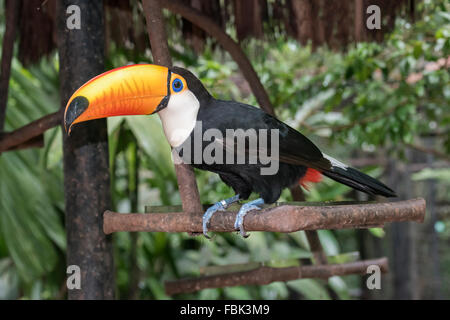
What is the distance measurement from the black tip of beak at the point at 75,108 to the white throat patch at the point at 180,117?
20cm

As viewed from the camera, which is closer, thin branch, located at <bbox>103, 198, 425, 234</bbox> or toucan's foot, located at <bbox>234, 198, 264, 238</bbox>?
thin branch, located at <bbox>103, 198, 425, 234</bbox>

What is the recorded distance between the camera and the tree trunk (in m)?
1.58

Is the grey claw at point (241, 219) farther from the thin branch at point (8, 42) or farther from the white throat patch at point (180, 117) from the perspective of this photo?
the thin branch at point (8, 42)

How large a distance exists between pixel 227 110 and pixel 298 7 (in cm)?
86

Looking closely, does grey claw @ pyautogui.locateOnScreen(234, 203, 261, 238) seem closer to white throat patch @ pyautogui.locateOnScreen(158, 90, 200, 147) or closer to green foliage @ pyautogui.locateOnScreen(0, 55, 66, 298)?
white throat patch @ pyautogui.locateOnScreen(158, 90, 200, 147)

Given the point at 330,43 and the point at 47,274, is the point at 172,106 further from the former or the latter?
the point at 47,274

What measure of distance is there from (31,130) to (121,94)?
30.7 inches

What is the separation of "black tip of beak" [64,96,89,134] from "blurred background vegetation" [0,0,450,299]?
70cm

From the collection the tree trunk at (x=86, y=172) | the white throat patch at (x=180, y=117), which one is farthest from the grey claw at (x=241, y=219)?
the tree trunk at (x=86, y=172)

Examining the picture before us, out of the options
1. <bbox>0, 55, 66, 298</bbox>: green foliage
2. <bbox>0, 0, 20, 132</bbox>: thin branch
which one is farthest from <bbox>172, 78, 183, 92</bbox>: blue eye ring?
<bbox>0, 55, 66, 298</bbox>: green foliage

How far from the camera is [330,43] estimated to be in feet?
7.52

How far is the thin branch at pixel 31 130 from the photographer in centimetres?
172
